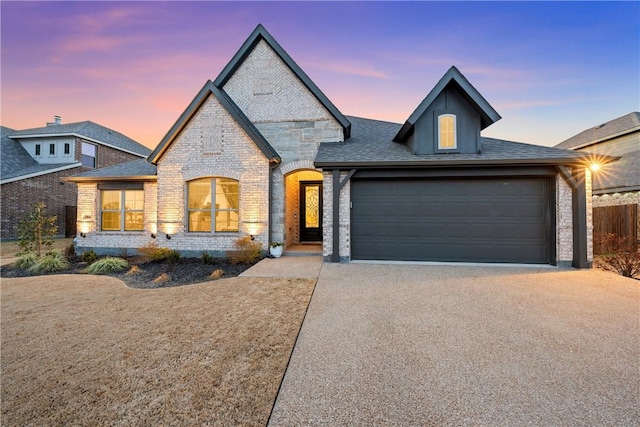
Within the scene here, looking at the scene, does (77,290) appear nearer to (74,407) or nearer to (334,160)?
(74,407)

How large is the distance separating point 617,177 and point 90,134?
3595 cm

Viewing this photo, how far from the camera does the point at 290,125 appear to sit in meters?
10.0

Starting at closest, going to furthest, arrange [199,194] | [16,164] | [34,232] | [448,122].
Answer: [448,122]
[34,232]
[199,194]
[16,164]

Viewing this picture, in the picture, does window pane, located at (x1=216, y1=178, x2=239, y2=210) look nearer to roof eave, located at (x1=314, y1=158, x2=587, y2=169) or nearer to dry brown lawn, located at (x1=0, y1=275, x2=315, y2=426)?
roof eave, located at (x1=314, y1=158, x2=587, y2=169)

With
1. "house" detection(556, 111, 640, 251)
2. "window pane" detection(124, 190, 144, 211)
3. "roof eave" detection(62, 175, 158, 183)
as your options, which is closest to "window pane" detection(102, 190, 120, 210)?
"window pane" detection(124, 190, 144, 211)

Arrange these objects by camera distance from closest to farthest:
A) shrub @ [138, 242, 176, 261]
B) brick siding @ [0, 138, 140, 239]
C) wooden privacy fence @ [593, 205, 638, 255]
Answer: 1. shrub @ [138, 242, 176, 261]
2. wooden privacy fence @ [593, 205, 638, 255]
3. brick siding @ [0, 138, 140, 239]

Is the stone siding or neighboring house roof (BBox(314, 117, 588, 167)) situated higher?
neighboring house roof (BBox(314, 117, 588, 167))

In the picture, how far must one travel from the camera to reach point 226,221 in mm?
9523

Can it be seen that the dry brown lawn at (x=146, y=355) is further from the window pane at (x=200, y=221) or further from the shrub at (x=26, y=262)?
the window pane at (x=200, y=221)

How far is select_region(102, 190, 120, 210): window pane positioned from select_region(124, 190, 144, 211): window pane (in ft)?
1.28

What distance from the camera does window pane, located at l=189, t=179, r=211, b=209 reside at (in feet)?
31.5

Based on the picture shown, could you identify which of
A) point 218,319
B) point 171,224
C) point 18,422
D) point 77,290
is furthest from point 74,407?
point 171,224

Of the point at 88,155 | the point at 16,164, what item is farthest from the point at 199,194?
the point at 16,164

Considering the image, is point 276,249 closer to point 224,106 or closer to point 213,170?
point 213,170
